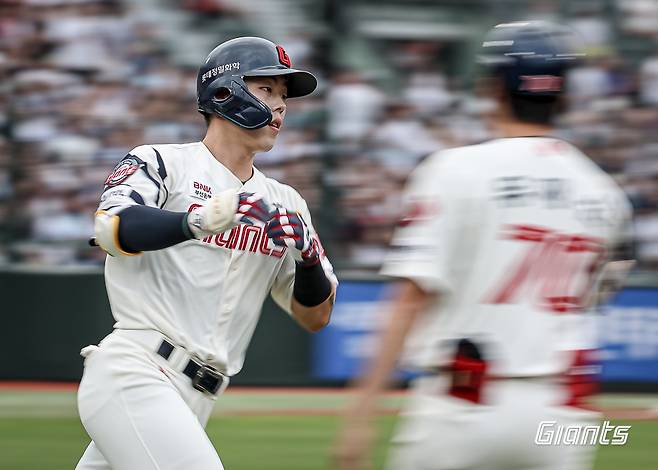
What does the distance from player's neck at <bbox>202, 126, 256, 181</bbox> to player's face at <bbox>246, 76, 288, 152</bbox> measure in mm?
60

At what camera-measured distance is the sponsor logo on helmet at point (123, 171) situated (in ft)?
13.5

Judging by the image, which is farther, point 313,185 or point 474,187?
point 313,185

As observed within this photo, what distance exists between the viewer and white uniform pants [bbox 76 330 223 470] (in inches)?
154

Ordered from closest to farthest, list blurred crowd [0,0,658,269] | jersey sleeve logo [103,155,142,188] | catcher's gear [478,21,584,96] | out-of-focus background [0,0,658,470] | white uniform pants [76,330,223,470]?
catcher's gear [478,21,584,96], white uniform pants [76,330,223,470], jersey sleeve logo [103,155,142,188], out-of-focus background [0,0,658,470], blurred crowd [0,0,658,269]

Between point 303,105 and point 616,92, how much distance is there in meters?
3.17

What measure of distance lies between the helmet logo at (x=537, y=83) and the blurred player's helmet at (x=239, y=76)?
137 centimetres

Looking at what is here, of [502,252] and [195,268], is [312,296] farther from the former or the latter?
[502,252]

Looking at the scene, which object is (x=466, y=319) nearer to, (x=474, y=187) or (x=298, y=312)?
(x=474, y=187)

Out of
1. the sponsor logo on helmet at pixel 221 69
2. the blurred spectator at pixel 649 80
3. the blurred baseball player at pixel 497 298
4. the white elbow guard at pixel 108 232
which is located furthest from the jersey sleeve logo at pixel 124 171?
the blurred spectator at pixel 649 80

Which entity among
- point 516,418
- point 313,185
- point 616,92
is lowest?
point 313,185

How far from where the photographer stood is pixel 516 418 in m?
3.26

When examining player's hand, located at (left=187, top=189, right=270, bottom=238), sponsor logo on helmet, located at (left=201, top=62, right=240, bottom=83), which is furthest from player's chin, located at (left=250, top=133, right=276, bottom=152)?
player's hand, located at (left=187, top=189, right=270, bottom=238)

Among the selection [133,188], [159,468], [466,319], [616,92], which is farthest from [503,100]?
[616,92]

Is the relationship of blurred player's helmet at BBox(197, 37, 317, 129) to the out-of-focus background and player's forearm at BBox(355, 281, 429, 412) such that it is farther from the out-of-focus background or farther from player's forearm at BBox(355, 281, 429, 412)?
the out-of-focus background
